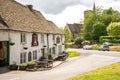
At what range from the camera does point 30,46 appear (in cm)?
4222

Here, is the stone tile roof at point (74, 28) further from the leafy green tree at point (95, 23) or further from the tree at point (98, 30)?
the tree at point (98, 30)

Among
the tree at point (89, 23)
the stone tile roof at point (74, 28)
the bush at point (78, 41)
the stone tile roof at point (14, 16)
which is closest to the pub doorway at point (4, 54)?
the stone tile roof at point (14, 16)

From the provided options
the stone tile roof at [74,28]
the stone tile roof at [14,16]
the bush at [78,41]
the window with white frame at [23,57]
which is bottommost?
the window with white frame at [23,57]

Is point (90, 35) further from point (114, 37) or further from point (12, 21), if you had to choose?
point (12, 21)

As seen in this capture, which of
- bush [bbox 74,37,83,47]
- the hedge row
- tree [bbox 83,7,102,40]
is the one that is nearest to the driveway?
the hedge row

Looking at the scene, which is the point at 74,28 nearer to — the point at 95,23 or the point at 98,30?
the point at 95,23

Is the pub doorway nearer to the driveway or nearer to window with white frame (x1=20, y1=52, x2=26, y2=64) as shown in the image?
window with white frame (x1=20, y1=52, x2=26, y2=64)

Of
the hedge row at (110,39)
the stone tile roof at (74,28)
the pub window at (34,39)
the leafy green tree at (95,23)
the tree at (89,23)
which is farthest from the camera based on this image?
the stone tile roof at (74,28)

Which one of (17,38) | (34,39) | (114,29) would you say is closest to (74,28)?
(114,29)

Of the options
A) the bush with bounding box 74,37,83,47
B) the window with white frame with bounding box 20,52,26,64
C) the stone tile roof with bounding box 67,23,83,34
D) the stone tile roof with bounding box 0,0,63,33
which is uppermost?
the stone tile roof with bounding box 67,23,83,34

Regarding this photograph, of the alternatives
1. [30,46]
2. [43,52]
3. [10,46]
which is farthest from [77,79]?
[43,52]

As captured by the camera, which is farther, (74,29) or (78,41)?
(74,29)

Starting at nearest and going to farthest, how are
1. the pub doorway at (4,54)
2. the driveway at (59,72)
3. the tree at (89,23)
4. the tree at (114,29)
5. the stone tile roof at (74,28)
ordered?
the driveway at (59,72) < the pub doorway at (4,54) < the tree at (114,29) < the tree at (89,23) < the stone tile roof at (74,28)

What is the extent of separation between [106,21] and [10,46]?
3100 inches
